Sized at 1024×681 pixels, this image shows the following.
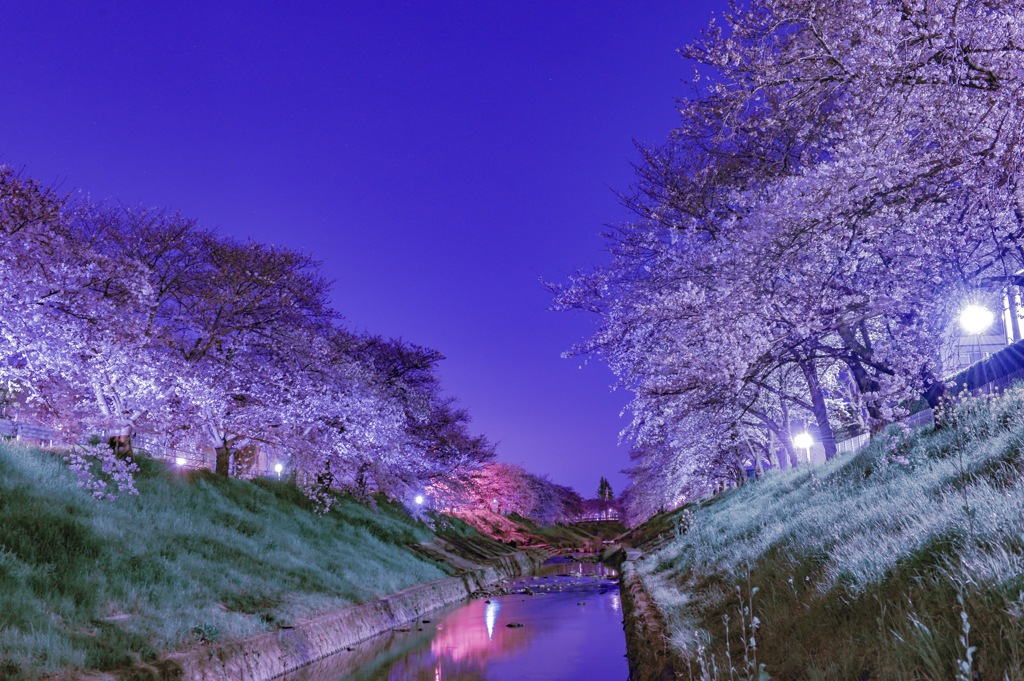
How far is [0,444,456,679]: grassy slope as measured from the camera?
10141 millimetres

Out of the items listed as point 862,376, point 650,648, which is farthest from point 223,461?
point 862,376

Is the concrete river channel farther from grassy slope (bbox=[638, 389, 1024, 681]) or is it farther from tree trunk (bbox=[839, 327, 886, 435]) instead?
tree trunk (bbox=[839, 327, 886, 435])

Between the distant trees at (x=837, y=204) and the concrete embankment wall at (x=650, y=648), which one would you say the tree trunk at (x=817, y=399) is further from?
the concrete embankment wall at (x=650, y=648)

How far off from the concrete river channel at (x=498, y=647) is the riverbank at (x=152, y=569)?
5.45 feet

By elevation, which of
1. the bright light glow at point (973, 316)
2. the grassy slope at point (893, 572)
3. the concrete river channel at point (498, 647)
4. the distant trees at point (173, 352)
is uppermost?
the distant trees at point (173, 352)

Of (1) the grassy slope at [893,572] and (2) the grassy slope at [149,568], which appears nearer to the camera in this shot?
(1) the grassy slope at [893,572]

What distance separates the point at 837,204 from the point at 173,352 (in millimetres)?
21089

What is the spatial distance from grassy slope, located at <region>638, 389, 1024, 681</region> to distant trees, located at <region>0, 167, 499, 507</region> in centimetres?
1372

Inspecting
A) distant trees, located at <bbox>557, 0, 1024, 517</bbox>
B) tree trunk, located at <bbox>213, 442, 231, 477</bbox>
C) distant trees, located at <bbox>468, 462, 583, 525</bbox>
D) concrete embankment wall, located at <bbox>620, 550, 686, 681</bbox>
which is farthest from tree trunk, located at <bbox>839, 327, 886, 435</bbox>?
distant trees, located at <bbox>468, 462, 583, 525</bbox>

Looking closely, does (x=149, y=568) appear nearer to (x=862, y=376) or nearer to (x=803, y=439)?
(x=862, y=376)

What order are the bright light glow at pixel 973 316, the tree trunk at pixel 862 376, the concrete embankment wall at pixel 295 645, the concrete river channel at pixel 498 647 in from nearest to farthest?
the concrete embankment wall at pixel 295 645, the bright light glow at pixel 973 316, the tree trunk at pixel 862 376, the concrete river channel at pixel 498 647

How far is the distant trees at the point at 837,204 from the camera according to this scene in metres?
7.42

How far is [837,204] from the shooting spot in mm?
9117

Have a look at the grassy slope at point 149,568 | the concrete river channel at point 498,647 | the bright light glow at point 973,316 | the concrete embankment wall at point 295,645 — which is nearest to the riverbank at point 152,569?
the grassy slope at point 149,568
